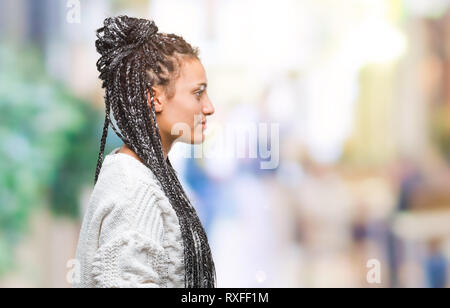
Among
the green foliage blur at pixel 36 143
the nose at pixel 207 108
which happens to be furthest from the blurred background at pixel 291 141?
the nose at pixel 207 108

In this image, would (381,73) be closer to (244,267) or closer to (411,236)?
(411,236)

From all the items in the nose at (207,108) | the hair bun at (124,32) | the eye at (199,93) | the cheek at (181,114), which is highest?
the hair bun at (124,32)

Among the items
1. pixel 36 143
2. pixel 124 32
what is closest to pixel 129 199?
pixel 124 32

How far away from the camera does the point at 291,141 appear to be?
9.16 feet

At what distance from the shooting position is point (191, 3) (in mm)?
2537

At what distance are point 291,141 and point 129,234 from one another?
5.92 feet

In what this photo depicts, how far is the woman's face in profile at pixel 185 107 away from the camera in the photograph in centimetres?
130

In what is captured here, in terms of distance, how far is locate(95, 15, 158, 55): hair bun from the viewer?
1282mm

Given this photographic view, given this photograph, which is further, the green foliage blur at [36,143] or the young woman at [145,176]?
the green foliage blur at [36,143]

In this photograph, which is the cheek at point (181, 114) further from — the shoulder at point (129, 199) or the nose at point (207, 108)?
the shoulder at point (129, 199)

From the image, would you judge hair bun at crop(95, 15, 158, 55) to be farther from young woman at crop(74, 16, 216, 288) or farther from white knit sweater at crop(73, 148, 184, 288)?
white knit sweater at crop(73, 148, 184, 288)

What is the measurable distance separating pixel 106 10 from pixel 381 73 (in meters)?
1.39

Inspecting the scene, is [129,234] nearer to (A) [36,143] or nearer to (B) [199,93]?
(B) [199,93]
